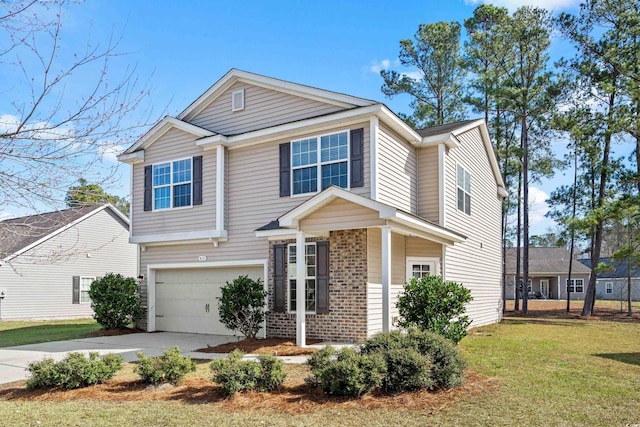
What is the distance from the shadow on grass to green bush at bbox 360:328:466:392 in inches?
181

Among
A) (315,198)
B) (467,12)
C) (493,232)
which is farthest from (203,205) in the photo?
(467,12)

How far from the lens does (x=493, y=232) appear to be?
20.3m

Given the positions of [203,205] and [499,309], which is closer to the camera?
[203,205]

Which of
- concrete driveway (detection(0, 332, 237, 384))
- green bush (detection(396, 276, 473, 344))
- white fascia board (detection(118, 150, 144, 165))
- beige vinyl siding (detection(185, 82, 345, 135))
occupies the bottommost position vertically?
concrete driveway (detection(0, 332, 237, 384))

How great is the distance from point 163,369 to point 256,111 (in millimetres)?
8889

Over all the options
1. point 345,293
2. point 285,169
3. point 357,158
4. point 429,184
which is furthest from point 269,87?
point 345,293

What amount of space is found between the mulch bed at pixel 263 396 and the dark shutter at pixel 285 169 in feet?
21.0

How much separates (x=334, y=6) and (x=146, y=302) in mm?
10457

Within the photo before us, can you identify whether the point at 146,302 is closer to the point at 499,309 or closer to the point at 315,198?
the point at 315,198

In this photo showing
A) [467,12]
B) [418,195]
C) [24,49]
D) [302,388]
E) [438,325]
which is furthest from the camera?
[467,12]

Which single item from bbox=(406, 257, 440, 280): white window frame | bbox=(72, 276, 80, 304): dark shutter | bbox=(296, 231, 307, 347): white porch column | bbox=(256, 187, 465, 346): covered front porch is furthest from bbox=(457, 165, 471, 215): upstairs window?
bbox=(72, 276, 80, 304): dark shutter

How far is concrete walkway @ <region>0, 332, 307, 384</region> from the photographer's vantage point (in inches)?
400

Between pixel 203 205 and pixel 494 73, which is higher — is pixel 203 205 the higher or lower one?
the lower one

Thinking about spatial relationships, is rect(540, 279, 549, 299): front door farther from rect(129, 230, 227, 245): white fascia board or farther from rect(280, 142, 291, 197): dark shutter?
rect(129, 230, 227, 245): white fascia board
